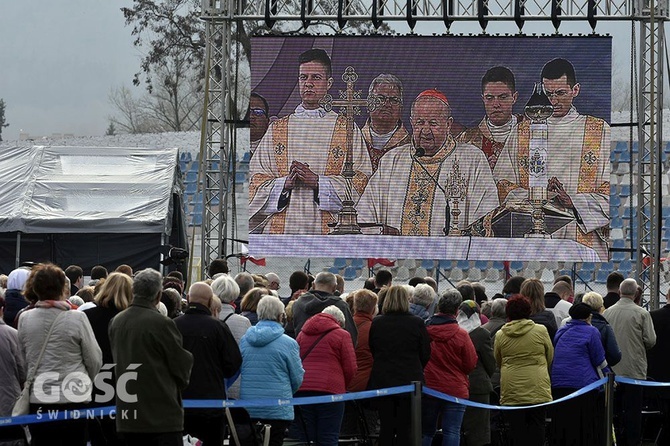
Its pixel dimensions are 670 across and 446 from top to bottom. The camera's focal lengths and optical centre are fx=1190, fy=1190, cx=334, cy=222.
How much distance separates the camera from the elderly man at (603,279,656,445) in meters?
11.4

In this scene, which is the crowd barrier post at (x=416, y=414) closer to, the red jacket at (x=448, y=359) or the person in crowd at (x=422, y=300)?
the red jacket at (x=448, y=359)

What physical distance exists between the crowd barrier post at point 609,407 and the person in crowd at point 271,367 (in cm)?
296

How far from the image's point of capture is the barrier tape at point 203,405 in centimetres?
768

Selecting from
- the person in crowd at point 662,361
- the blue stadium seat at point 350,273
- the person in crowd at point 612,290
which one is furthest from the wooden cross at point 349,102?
the person in crowd at point 662,361

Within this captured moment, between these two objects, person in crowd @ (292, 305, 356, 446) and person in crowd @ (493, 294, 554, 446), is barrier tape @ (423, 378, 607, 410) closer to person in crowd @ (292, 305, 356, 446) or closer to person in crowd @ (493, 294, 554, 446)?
person in crowd @ (493, 294, 554, 446)

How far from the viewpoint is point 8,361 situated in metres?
7.91

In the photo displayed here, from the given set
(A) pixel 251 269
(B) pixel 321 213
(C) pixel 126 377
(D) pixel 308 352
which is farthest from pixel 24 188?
(C) pixel 126 377

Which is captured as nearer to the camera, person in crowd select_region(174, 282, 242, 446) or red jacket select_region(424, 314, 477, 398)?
person in crowd select_region(174, 282, 242, 446)

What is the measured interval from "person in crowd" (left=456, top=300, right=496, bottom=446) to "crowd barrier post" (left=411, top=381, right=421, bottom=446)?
123 cm

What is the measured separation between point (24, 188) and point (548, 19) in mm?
9392

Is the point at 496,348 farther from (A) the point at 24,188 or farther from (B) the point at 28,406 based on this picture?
(A) the point at 24,188

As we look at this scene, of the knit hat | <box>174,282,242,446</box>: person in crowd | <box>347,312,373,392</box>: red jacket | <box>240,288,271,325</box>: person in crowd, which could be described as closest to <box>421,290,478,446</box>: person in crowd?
<box>347,312,373,392</box>: red jacket

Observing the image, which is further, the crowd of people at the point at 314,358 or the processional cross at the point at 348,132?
the processional cross at the point at 348,132

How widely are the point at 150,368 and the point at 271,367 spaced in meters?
1.55
